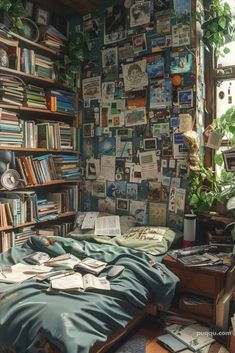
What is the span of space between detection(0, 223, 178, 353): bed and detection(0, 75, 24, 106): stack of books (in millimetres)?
1154

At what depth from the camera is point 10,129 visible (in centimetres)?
247

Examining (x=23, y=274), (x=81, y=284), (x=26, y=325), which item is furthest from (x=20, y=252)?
(x=26, y=325)

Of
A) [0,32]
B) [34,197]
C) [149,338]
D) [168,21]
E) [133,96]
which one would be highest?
[168,21]

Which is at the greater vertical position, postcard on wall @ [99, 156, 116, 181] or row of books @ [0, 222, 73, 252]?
postcard on wall @ [99, 156, 116, 181]

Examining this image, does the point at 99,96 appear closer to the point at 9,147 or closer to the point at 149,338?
the point at 9,147

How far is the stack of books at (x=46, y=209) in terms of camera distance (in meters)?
A: 2.69

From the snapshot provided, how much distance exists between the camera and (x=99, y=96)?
298 centimetres

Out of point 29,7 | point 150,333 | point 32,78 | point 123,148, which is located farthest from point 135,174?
point 29,7

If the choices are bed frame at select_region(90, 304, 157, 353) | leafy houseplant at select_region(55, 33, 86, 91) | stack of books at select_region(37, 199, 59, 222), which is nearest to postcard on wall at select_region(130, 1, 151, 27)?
leafy houseplant at select_region(55, 33, 86, 91)

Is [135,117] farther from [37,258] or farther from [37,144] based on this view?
[37,258]

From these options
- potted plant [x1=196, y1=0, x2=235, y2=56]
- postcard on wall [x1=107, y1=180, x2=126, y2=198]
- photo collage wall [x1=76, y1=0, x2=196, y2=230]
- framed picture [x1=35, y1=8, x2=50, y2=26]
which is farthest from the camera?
postcard on wall [x1=107, y1=180, x2=126, y2=198]

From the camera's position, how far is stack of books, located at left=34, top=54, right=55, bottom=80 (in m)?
2.70

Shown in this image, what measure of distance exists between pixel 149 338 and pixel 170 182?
118 cm

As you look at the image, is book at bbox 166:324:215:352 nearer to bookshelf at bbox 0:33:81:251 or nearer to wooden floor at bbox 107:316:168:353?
wooden floor at bbox 107:316:168:353
